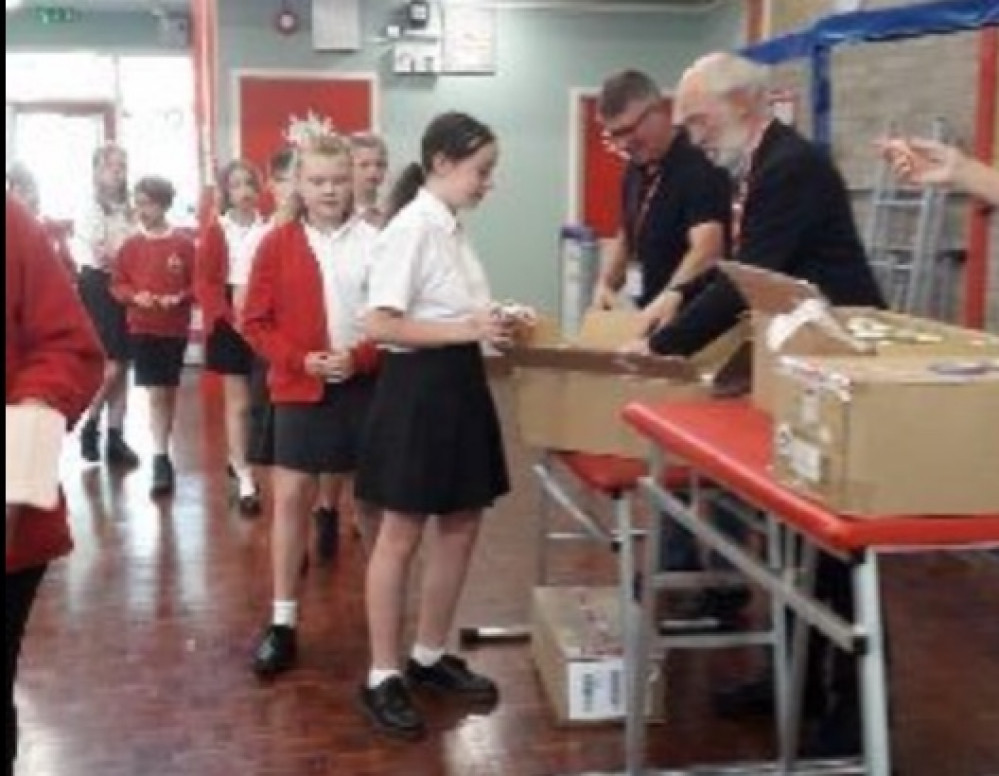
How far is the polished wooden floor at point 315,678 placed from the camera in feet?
9.75

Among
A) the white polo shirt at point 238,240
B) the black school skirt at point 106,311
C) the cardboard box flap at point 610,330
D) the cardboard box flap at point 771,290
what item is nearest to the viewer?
the cardboard box flap at point 771,290

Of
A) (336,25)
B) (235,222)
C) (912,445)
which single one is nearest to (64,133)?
(336,25)

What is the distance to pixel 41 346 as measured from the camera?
1833 millimetres

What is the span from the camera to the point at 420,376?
9.51ft

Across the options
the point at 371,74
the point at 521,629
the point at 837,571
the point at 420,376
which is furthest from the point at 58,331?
the point at 371,74

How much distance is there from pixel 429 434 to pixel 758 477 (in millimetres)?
1118

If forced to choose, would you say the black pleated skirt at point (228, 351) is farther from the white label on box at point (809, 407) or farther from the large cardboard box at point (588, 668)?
the white label on box at point (809, 407)

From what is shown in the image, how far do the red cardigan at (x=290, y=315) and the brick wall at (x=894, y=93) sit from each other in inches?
131

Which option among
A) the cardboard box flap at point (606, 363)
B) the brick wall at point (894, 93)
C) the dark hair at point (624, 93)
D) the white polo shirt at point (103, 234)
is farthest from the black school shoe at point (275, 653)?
the brick wall at point (894, 93)

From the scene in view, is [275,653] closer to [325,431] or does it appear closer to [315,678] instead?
[315,678]

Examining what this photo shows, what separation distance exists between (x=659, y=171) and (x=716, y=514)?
1080mm

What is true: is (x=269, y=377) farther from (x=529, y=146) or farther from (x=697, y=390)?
(x=529, y=146)

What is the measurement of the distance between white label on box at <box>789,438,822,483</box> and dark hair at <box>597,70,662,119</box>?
6.64 feet

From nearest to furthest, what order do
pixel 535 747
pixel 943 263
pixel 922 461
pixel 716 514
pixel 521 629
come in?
Answer: pixel 922 461 → pixel 535 747 → pixel 716 514 → pixel 521 629 → pixel 943 263
